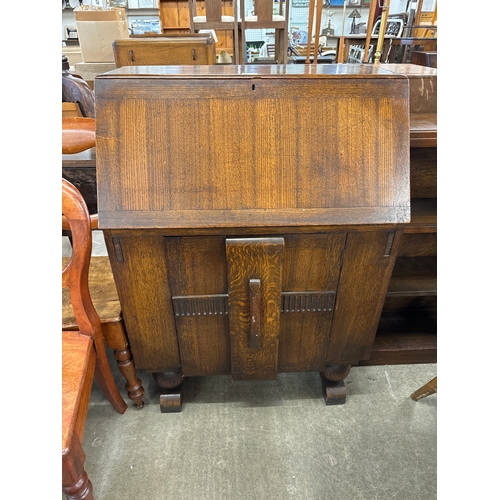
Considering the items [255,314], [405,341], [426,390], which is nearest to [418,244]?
[405,341]

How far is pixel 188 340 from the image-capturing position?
3.67 feet

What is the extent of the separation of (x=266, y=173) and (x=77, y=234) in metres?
0.48

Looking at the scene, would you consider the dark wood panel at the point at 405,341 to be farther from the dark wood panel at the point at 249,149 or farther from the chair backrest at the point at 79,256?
the chair backrest at the point at 79,256

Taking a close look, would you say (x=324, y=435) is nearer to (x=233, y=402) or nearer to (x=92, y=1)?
(x=233, y=402)

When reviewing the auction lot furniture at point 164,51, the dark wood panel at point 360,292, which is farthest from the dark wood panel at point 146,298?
the auction lot furniture at point 164,51

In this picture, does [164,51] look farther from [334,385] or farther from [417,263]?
[334,385]

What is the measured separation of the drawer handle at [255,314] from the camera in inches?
37.3

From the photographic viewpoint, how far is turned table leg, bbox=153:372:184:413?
126 cm

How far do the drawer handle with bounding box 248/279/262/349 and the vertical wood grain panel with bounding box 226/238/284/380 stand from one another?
0.02 metres

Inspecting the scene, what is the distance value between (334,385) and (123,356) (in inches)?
30.2

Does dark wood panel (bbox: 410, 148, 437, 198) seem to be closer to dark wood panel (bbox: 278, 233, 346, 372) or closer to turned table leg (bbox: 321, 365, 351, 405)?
dark wood panel (bbox: 278, 233, 346, 372)

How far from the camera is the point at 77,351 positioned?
3.22 feet

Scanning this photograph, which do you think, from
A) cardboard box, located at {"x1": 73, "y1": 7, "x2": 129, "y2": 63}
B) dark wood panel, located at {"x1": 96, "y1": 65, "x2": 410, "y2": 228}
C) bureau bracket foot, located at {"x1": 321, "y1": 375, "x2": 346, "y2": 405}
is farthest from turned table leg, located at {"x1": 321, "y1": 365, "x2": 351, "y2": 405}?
cardboard box, located at {"x1": 73, "y1": 7, "x2": 129, "y2": 63}

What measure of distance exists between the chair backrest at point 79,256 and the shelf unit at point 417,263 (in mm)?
911
